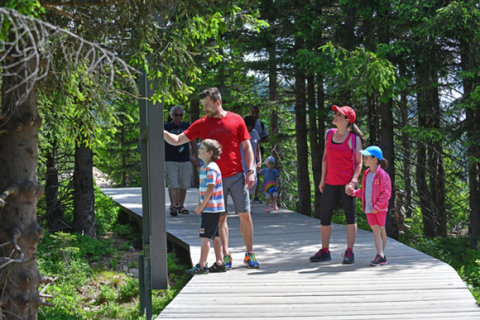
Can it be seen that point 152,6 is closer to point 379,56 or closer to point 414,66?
point 379,56

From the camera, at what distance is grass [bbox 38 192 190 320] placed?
7.74 meters

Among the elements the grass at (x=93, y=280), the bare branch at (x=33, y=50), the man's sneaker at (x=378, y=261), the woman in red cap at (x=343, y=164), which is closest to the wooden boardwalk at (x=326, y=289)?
the man's sneaker at (x=378, y=261)

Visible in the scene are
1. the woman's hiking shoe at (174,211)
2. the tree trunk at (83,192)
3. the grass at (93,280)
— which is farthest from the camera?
the woman's hiking shoe at (174,211)

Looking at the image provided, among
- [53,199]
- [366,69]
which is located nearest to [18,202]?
[366,69]

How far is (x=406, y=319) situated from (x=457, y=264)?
740 cm

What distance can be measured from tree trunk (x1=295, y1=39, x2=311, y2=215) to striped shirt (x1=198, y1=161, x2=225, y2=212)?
786 centimetres

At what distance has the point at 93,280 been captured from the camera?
9195 millimetres

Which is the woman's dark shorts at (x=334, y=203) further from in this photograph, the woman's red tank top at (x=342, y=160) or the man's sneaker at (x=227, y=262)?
the man's sneaker at (x=227, y=262)

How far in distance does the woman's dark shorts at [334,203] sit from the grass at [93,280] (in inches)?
96.5

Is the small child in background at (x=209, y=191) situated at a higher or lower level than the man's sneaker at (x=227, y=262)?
higher

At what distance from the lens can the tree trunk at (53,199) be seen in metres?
12.1

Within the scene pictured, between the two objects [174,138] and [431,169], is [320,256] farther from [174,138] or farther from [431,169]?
[431,169]

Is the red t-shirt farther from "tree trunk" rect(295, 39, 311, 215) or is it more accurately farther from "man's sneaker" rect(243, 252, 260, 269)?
"tree trunk" rect(295, 39, 311, 215)

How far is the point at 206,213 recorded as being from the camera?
22.7 feet
